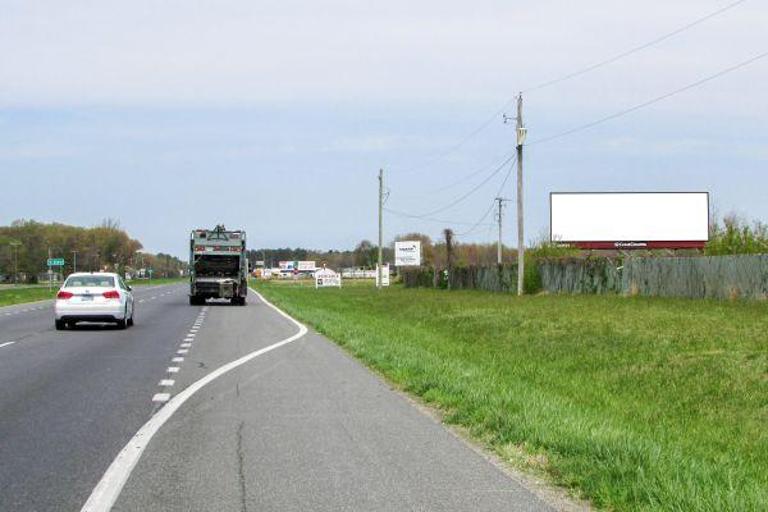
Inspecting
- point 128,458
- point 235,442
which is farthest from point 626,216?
point 128,458

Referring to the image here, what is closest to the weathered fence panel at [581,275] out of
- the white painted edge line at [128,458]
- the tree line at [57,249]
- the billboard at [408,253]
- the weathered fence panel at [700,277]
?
the weathered fence panel at [700,277]

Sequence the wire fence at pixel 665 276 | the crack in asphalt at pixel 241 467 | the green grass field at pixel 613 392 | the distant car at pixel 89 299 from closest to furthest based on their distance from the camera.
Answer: the crack in asphalt at pixel 241 467
the green grass field at pixel 613 392
the distant car at pixel 89 299
the wire fence at pixel 665 276

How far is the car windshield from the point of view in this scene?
2766 cm

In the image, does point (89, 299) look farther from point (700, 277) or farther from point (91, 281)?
point (700, 277)

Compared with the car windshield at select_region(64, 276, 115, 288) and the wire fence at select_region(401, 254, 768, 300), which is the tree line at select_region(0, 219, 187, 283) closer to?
the wire fence at select_region(401, 254, 768, 300)

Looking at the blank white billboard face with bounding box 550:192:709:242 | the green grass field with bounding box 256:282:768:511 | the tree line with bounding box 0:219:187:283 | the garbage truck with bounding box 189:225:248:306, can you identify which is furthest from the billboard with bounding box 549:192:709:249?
the tree line with bounding box 0:219:187:283

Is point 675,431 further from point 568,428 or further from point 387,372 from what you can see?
point 387,372

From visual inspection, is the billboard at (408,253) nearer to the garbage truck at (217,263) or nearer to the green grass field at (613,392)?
the garbage truck at (217,263)

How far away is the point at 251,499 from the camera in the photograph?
7.32 metres

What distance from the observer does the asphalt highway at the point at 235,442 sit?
24.3 ft

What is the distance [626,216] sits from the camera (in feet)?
254

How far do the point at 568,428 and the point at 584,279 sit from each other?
121ft

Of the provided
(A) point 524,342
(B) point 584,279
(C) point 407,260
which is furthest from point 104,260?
(A) point 524,342

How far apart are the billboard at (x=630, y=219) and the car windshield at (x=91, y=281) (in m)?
51.8
